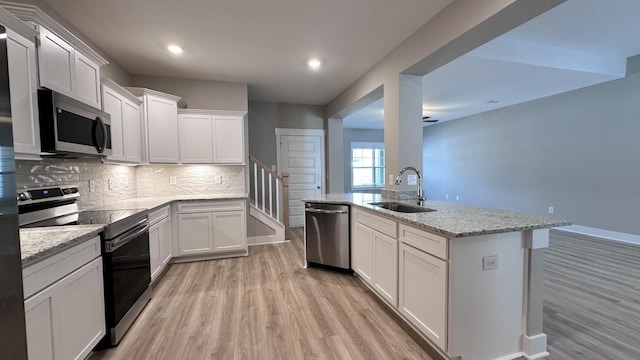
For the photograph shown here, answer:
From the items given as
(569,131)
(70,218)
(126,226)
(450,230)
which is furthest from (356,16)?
(569,131)

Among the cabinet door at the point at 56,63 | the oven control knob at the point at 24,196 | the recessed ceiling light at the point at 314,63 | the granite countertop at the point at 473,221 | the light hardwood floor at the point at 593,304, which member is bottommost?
the light hardwood floor at the point at 593,304

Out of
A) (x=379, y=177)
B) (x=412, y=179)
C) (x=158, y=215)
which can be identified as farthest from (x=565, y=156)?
(x=158, y=215)

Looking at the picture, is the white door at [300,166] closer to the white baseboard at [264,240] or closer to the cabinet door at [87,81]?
the white baseboard at [264,240]

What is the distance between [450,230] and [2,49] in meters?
2.23

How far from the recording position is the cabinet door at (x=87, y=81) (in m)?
2.12

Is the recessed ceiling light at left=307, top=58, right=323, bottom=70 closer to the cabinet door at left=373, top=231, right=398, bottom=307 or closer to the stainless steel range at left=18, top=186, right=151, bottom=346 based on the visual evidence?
the cabinet door at left=373, top=231, right=398, bottom=307

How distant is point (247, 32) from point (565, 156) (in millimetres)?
6122

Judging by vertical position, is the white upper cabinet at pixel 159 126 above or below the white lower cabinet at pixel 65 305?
above

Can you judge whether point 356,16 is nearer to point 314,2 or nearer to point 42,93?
point 314,2

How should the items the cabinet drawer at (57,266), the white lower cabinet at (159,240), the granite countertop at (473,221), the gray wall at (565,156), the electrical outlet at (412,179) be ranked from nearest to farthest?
1. the cabinet drawer at (57,266)
2. the granite countertop at (473,221)
3. the white lower cabinet at (159,240)
4. the electrical outlet at (412,179)
5. the gray wall at (565,156)

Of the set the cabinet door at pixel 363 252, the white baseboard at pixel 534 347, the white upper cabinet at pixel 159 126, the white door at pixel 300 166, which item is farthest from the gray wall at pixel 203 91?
the white baseboard at pixel 534 347

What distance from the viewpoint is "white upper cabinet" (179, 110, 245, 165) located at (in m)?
3.77

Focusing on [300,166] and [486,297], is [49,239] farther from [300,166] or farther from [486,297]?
[300,166]

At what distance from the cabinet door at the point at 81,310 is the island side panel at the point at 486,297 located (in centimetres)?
221
